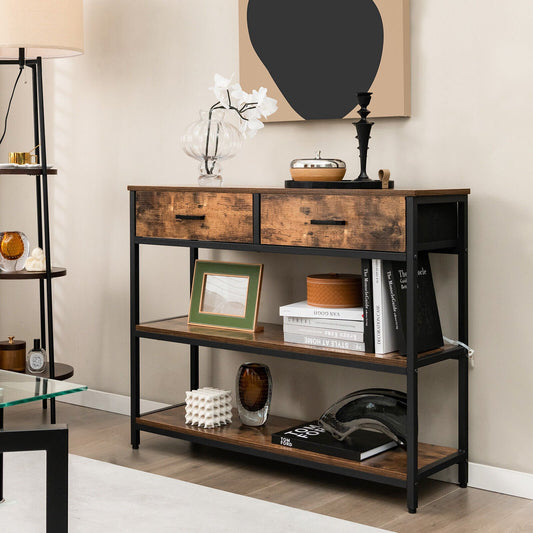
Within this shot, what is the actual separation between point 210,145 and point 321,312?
76cm

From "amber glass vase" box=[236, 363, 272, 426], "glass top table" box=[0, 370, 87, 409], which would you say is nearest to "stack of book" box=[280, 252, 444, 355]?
"amber glass vase" box=[236, 363, 272, 426]

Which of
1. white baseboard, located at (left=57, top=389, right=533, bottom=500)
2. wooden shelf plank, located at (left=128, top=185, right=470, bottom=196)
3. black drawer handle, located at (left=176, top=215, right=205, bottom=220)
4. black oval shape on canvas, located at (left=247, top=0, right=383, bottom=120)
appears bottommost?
white baseboard, located at (left=57, top=389, right=533, bottom=500)

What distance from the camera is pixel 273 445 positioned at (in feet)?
9.38

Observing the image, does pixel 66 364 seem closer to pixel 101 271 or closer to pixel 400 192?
pixel 101 271

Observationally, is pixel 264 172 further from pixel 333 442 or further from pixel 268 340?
pixel 333 442

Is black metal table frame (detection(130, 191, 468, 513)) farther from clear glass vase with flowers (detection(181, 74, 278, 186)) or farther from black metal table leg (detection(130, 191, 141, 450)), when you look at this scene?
clear glass vase with flowers (detection(181, 74, 278, 186))

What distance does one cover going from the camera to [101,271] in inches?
152

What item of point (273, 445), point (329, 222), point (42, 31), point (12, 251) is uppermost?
point (42, 31)

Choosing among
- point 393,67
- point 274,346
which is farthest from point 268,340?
point 393,67

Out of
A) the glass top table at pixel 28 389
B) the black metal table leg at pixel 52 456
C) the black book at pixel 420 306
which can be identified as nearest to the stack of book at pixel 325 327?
the black book at pixel 420 306

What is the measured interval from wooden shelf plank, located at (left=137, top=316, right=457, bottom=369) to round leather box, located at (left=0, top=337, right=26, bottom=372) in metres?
0.71

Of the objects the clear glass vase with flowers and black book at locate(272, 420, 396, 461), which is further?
the clear glass vase with flowers

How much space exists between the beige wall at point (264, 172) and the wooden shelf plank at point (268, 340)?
0.73ft

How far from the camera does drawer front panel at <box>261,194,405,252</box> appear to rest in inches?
98.7
